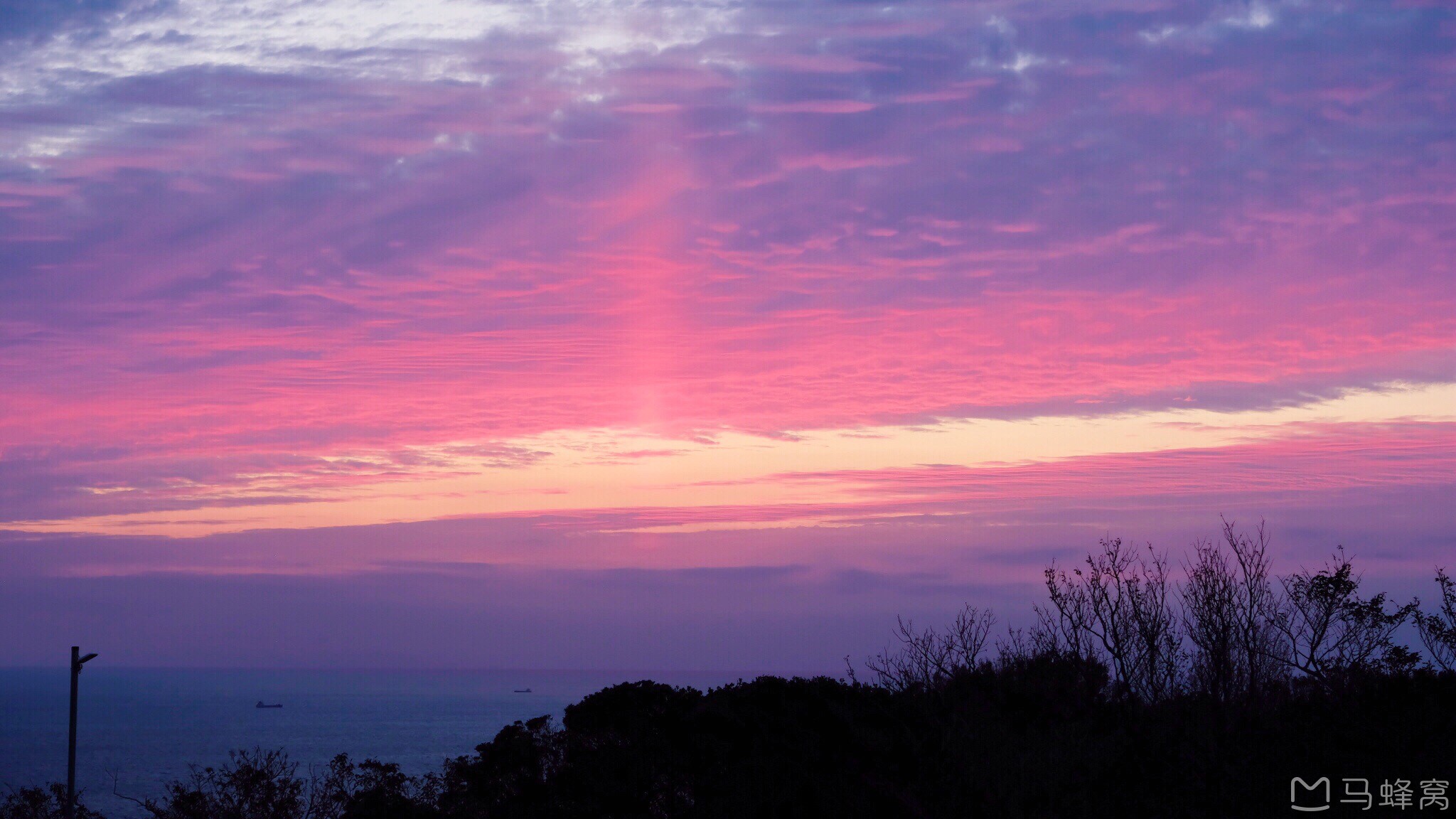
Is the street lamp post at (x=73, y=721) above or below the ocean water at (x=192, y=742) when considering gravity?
above

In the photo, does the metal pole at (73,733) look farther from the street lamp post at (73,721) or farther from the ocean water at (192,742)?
the ocean water at (192,742)

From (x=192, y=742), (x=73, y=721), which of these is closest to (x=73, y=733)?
(x=73, y=721)

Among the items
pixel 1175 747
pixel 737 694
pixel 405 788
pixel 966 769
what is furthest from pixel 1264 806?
pixel 405 788

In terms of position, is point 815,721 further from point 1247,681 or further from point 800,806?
point 1247,681

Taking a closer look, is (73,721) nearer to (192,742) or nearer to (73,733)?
(73,733)

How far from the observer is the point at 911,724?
20.2 m

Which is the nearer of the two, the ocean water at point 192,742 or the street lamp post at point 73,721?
the street lamp post at point 73,721

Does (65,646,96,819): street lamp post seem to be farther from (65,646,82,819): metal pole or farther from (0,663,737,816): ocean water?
(0,663,737,816): ocean water

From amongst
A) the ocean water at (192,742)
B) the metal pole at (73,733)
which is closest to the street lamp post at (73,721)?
the metal pole at (73,733)

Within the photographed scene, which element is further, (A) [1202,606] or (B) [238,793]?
(A) [1202,606]

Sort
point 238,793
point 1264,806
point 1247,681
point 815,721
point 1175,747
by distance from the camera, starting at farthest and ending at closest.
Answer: point 1247,681 → point 238,793 → point 815,721 → point 1175,747 → point 1264,806

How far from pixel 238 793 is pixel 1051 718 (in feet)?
48.6

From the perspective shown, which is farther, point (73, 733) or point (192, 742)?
point (192, 742)

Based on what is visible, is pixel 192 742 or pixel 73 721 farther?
pixel 192 742
